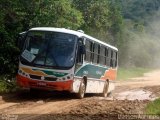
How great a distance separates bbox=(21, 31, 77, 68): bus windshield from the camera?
17.3 m

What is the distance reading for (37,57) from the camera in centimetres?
1747

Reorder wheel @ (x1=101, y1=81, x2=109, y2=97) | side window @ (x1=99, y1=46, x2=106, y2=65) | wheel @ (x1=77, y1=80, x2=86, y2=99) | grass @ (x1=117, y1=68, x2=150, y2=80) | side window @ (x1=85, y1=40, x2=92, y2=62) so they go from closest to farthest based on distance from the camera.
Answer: wheel @ (x1=77, y1=80, x2=86, y2=99) → side window @ (x1=85, y1=40, x2=92, y2=62) → side window @ (x1=99, y1=46, x2=106, y2=65) → wheel @ (x1=101, y1=81, x2=109, y2=97) → grass @ (x1=117, y1=68, x2=150, y2=80)

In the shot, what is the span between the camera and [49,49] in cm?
1752

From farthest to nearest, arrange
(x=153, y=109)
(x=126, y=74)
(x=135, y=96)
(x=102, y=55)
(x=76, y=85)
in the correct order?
(x=126, y=74), (x=135, y=96), (x=102, y=55), (x=76, y=85), (x=153, y=109)

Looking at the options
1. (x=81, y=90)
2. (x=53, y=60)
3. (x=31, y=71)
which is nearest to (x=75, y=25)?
(x=81, y=90)

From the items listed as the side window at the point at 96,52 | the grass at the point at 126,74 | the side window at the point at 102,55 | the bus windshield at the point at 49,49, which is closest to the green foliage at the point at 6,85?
the bus windshield at the point at 49,49

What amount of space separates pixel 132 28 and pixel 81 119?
9036 centimetres

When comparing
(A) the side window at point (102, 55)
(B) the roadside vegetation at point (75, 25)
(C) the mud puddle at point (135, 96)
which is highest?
(B) the roadside vegetation at point (75, 25)

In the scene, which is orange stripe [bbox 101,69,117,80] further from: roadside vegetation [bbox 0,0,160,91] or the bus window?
the bus window

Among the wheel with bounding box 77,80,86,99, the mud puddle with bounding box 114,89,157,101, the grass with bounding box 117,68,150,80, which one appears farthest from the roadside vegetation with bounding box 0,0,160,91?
the mud puddle with bounding box 114,89,157,101

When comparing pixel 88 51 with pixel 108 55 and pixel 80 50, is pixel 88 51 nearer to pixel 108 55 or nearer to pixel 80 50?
pixel 80 50

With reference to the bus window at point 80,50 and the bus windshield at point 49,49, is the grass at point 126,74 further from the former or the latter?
the bus windshield at point 49,49

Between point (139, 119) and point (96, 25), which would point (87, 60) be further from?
point (96, 25)

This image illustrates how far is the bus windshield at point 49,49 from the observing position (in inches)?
683
